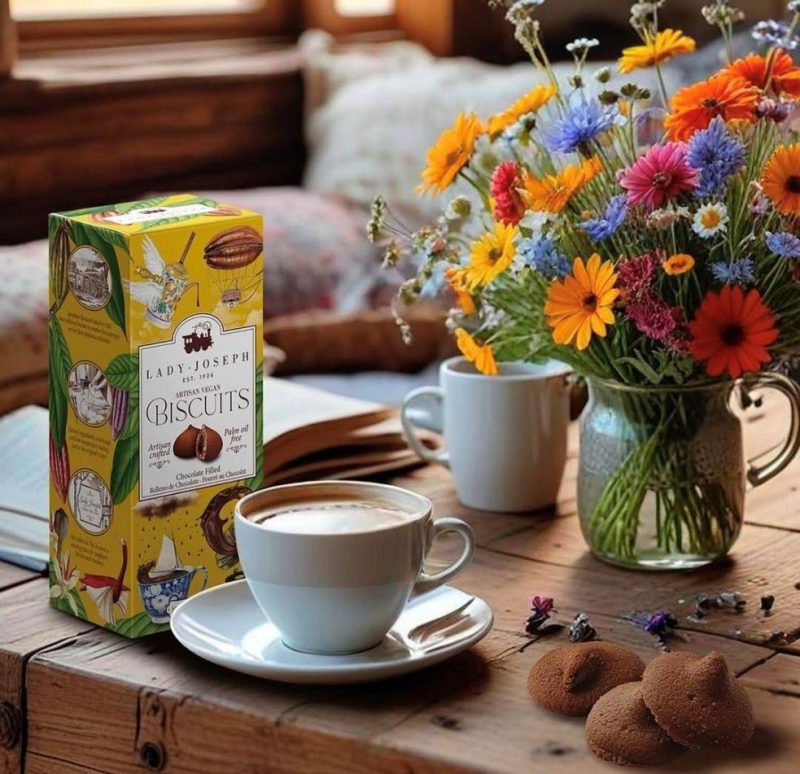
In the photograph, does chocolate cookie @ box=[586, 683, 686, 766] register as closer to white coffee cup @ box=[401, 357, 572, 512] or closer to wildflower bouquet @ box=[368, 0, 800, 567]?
wildflower bouquet @ box=[368, 0, 800, 567]

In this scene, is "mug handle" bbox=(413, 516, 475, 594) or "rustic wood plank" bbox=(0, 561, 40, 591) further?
"rustic wood plank" bbox=(0, 561, 40, 591)

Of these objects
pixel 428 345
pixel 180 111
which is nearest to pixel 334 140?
pixel 180 111

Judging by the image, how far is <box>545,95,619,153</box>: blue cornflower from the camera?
1.11m

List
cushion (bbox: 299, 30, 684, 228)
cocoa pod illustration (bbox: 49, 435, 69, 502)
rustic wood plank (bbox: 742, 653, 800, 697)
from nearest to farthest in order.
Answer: rustic wood plank (bbox: 742, 653, 800, 697) → cocoa pod illustration (bbox: 49, 435, 69, 502) → cushion (bbox: 299, 30, 684, 228)

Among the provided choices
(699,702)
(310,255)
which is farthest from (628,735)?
(310,255)

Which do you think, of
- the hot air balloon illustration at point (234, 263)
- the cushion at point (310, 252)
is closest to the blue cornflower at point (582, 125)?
the hot air balloon illustration at point (234, 263)

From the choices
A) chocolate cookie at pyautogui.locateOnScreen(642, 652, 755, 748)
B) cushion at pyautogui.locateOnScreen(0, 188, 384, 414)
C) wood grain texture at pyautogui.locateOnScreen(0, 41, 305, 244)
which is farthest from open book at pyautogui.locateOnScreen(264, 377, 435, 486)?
wood grain texture at pyautogui.locateOnScreen(0, 41, 305, 244)

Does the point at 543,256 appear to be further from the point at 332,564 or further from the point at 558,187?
the point at 332,564

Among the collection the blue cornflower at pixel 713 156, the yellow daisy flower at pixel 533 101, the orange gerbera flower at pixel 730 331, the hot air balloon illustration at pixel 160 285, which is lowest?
the orange gerbera flower at pixel 730 331

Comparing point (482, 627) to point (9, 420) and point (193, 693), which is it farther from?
point (9, 420)

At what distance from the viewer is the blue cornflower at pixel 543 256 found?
1.11 meters

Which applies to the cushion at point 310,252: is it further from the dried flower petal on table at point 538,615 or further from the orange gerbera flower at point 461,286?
the dried flower petal on table at point 538,615

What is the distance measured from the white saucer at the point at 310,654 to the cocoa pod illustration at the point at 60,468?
12 centimetres

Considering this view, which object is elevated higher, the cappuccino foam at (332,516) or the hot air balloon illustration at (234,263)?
the hot air balloon illustration at (234,263)
